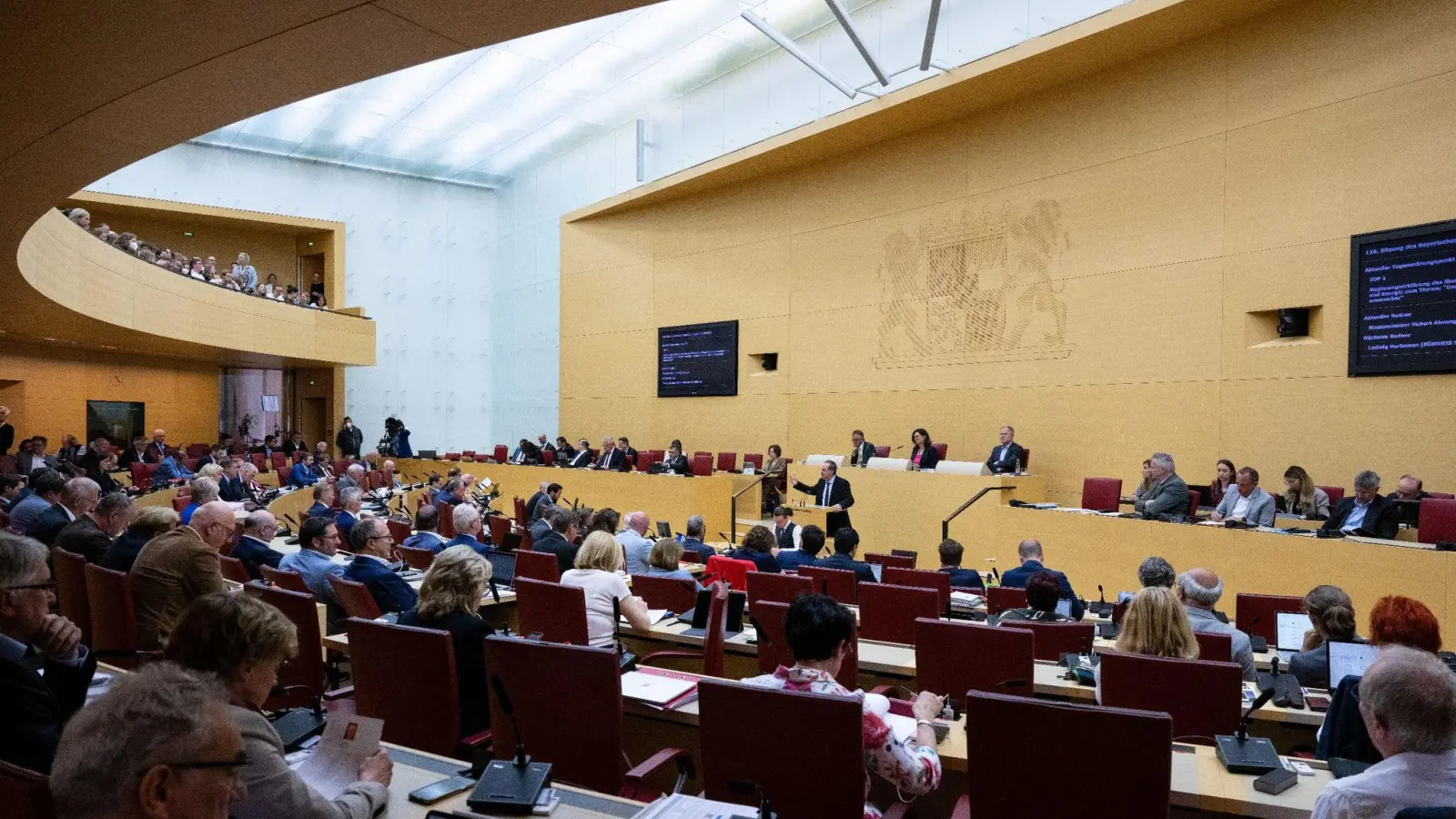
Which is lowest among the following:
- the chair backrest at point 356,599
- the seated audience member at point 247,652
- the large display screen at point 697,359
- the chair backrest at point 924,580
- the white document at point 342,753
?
the chair backrest at point 924,580

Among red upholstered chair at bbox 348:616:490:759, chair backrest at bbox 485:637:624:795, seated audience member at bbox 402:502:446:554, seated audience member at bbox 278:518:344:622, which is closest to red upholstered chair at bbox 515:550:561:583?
seated audience member at bbox 402:502:446:554

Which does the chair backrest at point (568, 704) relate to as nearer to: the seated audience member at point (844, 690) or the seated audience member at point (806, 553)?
the seated audience member at point (844, 690)

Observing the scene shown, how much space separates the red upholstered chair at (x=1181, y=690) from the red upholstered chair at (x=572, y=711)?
61.9 inches

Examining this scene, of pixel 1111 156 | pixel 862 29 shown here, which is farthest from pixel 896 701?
pixel 862 29

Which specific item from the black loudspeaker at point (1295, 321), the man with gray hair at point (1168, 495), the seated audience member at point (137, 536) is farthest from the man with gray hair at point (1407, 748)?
the black loudspeaker at point (1295, 321)

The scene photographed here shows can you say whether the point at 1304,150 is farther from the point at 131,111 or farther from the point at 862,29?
the point at 131,111

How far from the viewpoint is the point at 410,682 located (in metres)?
3.19

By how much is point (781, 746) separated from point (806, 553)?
4448 millimetres

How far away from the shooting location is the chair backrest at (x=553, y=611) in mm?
4383

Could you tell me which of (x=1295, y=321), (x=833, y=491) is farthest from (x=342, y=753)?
(x=1295, y=321)

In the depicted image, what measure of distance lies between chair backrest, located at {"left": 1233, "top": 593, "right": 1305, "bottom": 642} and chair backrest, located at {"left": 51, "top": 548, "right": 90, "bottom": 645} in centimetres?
632

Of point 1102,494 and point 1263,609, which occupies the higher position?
point 1102,494

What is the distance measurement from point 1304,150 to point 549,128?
14.0 meters

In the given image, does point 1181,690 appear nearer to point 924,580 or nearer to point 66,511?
point 924,580
